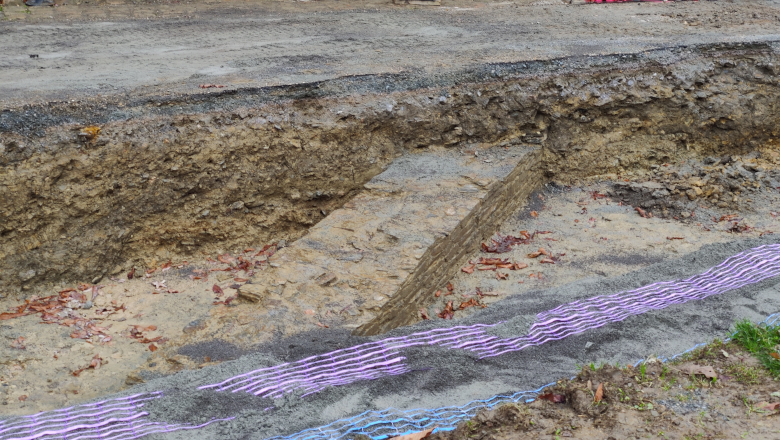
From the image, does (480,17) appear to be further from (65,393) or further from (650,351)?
(65,393)

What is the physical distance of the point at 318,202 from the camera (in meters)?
6.06

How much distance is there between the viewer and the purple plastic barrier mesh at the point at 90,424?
10.3 feet

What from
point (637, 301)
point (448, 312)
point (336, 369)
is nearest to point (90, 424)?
point (336, 369)

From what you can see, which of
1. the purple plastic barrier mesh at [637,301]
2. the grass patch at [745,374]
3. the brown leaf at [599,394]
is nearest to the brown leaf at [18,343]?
the purple plastic barrier mesh at [637,301]

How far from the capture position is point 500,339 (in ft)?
13.6

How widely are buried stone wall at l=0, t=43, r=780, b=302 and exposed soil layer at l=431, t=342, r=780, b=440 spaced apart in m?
1.31

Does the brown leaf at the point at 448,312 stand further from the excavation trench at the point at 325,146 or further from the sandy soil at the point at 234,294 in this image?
the excavation trench at the point at 325,146

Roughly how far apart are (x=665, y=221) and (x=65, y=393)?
558 cm

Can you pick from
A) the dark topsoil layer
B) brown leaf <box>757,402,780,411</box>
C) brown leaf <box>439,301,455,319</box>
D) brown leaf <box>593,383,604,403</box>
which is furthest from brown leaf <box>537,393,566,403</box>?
the dark topsoil layer

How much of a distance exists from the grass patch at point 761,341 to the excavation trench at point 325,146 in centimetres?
217

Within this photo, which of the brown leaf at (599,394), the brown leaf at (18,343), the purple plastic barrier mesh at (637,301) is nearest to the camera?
the brown leaf at (599,394)

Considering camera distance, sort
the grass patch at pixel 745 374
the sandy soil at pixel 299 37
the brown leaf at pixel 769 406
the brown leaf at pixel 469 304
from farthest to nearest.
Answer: the sandy soil at pixel 299 37 → the brown leaf at pixel 469 304 → the grass patch at pixel 745 374 → the brown leaf at pixel 769 406

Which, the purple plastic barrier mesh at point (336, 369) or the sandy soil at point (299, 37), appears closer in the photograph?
the purple plastic barrier mesh at point (336, 369)

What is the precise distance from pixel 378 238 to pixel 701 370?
2.44 m
